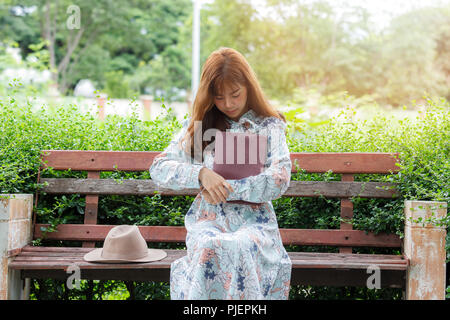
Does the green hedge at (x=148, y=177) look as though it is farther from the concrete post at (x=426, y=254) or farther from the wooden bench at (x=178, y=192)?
the concrete post at (x=426, y=254)

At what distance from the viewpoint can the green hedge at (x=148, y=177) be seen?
2.91m

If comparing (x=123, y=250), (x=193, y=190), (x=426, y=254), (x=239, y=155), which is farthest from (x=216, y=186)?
(x=426, y=254)

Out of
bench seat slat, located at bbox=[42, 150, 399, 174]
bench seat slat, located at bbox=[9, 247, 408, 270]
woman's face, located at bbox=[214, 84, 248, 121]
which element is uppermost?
woman's face, located at bbox=[214, 84, 248, 121]

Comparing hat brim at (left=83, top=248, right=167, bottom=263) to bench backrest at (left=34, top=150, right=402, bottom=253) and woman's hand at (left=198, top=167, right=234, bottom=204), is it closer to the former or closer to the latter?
bench backrest at (left=34, top=150, right=402, bottom=253)

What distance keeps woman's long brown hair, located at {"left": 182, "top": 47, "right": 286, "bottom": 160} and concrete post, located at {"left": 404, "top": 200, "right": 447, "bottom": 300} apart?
94cm

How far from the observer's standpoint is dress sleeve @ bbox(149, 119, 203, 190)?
238 cm

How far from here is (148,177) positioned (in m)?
3.25

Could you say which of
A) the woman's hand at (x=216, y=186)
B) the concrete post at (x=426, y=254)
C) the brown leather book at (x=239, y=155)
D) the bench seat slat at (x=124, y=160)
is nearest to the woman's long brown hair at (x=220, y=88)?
the brown leather book at (x=239, y=155)

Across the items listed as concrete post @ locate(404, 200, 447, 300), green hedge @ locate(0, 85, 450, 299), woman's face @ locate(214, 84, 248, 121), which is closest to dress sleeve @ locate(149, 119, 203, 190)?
woman's face @ locate(214, 84, 248, 121)

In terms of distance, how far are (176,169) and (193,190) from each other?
25.5 inches

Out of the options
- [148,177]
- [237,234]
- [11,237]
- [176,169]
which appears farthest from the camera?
[148,177]

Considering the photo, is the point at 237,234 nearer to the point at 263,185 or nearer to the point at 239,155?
the point at 263,185

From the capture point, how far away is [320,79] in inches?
843
